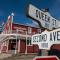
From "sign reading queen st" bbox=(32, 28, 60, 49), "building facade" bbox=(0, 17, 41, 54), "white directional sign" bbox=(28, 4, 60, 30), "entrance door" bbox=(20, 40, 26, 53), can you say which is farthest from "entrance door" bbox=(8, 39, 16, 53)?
"white directional sign" bbox=(28, 4, 60, 30)

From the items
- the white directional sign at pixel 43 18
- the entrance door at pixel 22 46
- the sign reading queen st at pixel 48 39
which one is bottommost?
the entrance door at pixel 22 46

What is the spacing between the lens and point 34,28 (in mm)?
46562

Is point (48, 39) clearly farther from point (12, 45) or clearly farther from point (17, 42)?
point (12, 45)

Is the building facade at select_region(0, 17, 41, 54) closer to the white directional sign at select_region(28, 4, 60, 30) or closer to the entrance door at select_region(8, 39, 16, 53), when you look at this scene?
the entrance door at select_region(8, 39, 16, 53)

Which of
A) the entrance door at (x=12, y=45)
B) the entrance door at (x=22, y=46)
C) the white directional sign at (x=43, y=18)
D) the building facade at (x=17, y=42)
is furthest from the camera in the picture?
the entrance door at (x=12, y=45)

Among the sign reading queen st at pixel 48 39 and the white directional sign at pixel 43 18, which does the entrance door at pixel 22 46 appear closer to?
the sign reading queen st at pixel 48 39

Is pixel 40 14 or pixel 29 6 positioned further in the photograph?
pixel 40 14

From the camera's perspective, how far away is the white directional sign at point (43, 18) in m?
9.00

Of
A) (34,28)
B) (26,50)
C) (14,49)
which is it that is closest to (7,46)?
(14,49)

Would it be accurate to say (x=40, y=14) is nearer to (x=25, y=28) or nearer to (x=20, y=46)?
(x=20, y=46)

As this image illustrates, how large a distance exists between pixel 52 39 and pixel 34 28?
37.1 meters

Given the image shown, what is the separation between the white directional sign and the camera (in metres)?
9.00

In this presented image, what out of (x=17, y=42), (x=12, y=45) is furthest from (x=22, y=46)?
(x=12, y=45)

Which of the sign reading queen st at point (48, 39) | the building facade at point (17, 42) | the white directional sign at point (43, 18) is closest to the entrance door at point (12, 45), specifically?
the building facade at point (17, 42)
